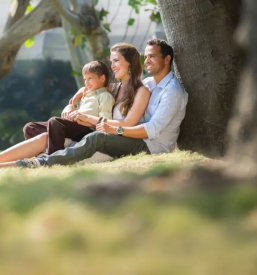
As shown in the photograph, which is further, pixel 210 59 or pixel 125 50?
pixel 125 50

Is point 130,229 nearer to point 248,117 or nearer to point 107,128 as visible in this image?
point 248,117


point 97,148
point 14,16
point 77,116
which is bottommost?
point 97,148

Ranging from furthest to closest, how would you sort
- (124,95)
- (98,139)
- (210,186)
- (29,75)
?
(29,75)
(124,95)
(98,139)
(210,186)

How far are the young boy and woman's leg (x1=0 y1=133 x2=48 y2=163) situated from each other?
0.40 ft

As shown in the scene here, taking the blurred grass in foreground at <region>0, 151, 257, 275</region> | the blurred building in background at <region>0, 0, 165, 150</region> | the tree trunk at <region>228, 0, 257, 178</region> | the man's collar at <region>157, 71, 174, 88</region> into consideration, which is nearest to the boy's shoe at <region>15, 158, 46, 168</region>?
the man's collar at <region>157, 71, 174, 88</region>

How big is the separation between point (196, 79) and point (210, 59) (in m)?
0.20

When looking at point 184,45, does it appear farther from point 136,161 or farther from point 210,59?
point 136,161

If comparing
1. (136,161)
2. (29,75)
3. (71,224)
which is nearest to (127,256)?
(71,224)

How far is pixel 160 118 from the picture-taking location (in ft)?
15.1

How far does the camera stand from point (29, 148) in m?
4.84

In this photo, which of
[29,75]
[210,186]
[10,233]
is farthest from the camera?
[29,75]

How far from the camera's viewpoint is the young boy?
466 centimetres

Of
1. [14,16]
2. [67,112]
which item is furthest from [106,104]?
[14,16]

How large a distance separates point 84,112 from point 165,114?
74 centimetres
